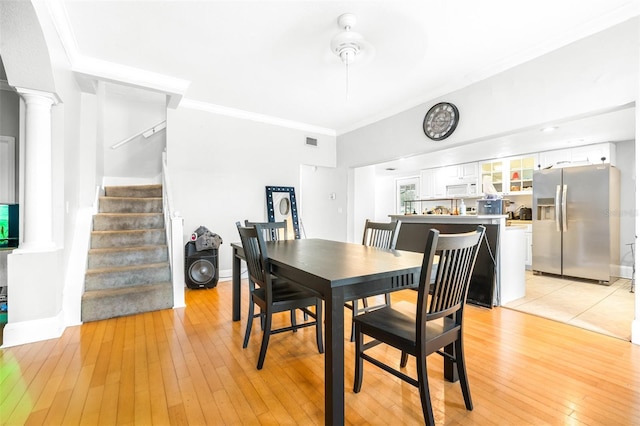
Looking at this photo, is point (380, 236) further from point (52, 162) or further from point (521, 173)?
point (521, 173)

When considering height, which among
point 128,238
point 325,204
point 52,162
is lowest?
point 128,238

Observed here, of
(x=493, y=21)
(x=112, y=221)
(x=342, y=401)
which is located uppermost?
(x=493, y=21)

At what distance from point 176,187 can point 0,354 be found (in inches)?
98.3

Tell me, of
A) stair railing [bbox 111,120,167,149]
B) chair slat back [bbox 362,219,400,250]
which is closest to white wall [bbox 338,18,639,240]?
chair slat back [bbox 362,219,400,250]

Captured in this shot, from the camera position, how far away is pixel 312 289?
1553 mm

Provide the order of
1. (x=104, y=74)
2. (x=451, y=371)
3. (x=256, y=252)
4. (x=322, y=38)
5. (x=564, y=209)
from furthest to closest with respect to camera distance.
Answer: (x=564, y=209) < (x=104, y=74) < (x=322, y=38) < (x=256, y=252) < (x=451, y=371)

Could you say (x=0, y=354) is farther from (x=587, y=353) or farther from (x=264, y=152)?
(x=587, y=353)

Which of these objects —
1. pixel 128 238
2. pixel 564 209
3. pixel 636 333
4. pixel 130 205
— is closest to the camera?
pixel 636 333

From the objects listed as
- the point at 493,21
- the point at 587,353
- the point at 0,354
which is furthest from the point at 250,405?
the point at 493,21

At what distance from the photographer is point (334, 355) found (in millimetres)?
1377

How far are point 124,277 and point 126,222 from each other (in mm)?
940

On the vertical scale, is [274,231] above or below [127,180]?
below

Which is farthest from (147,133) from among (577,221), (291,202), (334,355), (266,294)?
(577,221)

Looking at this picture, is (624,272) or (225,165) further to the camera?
(624,272)
